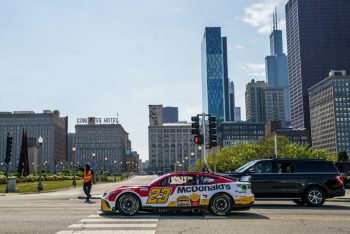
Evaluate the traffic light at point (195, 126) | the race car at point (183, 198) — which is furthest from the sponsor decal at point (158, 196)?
the traffic light at point (195, 126)

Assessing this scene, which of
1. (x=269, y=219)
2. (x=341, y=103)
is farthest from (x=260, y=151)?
(x=341, y=103)

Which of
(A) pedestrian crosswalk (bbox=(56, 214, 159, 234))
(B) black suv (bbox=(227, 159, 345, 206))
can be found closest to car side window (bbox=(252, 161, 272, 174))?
(B) black suv (bbox=(227, 159, 345, 206))

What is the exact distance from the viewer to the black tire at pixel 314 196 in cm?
1812

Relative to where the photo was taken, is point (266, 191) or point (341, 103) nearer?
point (266, 191)

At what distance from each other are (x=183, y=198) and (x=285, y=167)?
5.97 m

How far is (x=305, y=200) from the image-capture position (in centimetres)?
1822

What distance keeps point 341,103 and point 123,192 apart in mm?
189619

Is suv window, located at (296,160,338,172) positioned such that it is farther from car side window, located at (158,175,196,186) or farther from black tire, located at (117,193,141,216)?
black tire, located at (117,193,141,216)

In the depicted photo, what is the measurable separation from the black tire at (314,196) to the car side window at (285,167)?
3.69 ft

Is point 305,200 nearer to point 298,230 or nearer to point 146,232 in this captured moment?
point 298,230

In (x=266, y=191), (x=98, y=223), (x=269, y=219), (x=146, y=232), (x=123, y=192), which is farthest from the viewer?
(x=266, y=191)

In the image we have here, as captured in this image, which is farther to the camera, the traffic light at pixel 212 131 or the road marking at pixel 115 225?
the traffic light at pixel 212 131

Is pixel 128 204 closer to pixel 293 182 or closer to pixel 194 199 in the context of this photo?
pixel 194 199

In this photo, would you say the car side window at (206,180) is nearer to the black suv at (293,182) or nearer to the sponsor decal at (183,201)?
the sponsor decal at (183,201)
